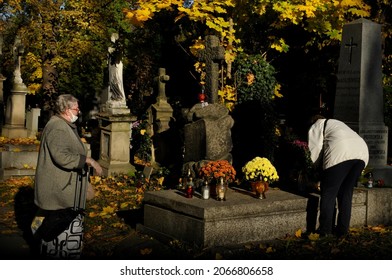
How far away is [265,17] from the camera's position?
1545cm

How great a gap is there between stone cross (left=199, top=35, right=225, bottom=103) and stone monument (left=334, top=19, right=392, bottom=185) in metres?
2.34

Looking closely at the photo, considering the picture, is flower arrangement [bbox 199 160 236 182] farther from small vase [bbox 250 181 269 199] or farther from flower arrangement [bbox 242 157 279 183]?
small vase [bbox 250 181 269 199]

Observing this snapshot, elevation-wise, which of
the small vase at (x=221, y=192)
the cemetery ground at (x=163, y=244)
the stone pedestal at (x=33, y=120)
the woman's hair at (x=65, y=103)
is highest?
the woman's hair at (x=65, y=103)

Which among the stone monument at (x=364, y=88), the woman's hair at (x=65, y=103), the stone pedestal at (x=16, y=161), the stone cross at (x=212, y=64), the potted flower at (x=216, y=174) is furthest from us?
the stone pedestal at (x=16, y=161)

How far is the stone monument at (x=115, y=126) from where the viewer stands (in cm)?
1340

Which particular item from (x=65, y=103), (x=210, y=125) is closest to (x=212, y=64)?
(x=210, y=125)

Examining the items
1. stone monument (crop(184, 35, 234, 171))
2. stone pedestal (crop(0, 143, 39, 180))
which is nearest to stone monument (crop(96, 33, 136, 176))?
stone pedestal (crop(0, 143, 39, 180))

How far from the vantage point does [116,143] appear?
13.5m

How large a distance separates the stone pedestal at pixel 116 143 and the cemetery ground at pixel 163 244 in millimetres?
4183

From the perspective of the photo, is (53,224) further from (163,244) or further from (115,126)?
(115,126)

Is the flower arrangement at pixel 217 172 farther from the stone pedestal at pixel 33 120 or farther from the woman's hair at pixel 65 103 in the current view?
the stone pedestal at pixel 33 120

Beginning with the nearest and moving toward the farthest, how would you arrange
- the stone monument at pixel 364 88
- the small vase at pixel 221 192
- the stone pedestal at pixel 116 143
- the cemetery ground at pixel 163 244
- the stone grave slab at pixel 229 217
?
the cemetery ground at pixel 163 244 < the stone grave slab at pixel 229 217 < the small vase at pixel 221 192 < the stone monument at pixel 364 88 < the stone pedestal at pixel 116 143

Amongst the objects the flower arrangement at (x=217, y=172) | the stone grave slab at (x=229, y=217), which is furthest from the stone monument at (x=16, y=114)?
the flower arrangement at (x=217, y=172)
